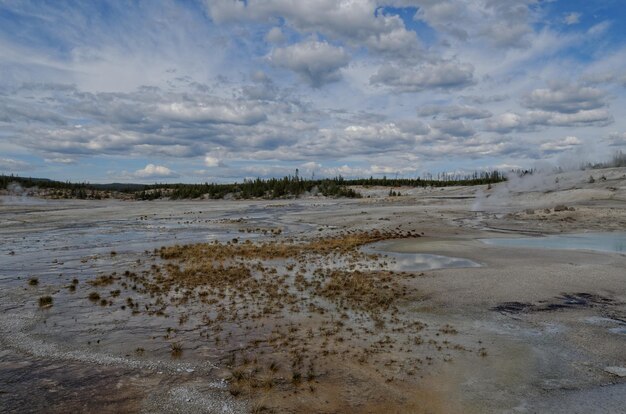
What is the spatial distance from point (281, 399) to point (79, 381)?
3.87 m

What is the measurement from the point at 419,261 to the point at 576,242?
1177 centimetres

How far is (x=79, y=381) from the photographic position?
8.41 metres

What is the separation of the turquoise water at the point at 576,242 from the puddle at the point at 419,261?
19.8 ft

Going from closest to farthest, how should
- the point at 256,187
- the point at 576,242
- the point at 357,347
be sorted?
the point at 357,347, the point at 576,242, the point at 256,187

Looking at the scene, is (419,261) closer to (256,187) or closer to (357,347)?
(357,347)

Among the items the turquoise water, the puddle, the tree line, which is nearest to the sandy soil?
the puddle

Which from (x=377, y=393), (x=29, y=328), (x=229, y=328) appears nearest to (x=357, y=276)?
(x=229, y=328)

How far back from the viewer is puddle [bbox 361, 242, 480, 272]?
19.3m

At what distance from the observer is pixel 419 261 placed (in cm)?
2106

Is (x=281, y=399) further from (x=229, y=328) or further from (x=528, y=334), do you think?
(x=528, y=334)

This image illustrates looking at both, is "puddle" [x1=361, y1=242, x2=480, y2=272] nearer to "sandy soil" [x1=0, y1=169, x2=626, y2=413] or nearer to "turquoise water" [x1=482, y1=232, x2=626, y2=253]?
"sandy soil" [x1=0, y1=169, x2=626, y2=413]

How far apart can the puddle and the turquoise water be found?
602 cm

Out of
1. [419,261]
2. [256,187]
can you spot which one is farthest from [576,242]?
[256,187]

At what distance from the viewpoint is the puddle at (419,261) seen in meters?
19.3
